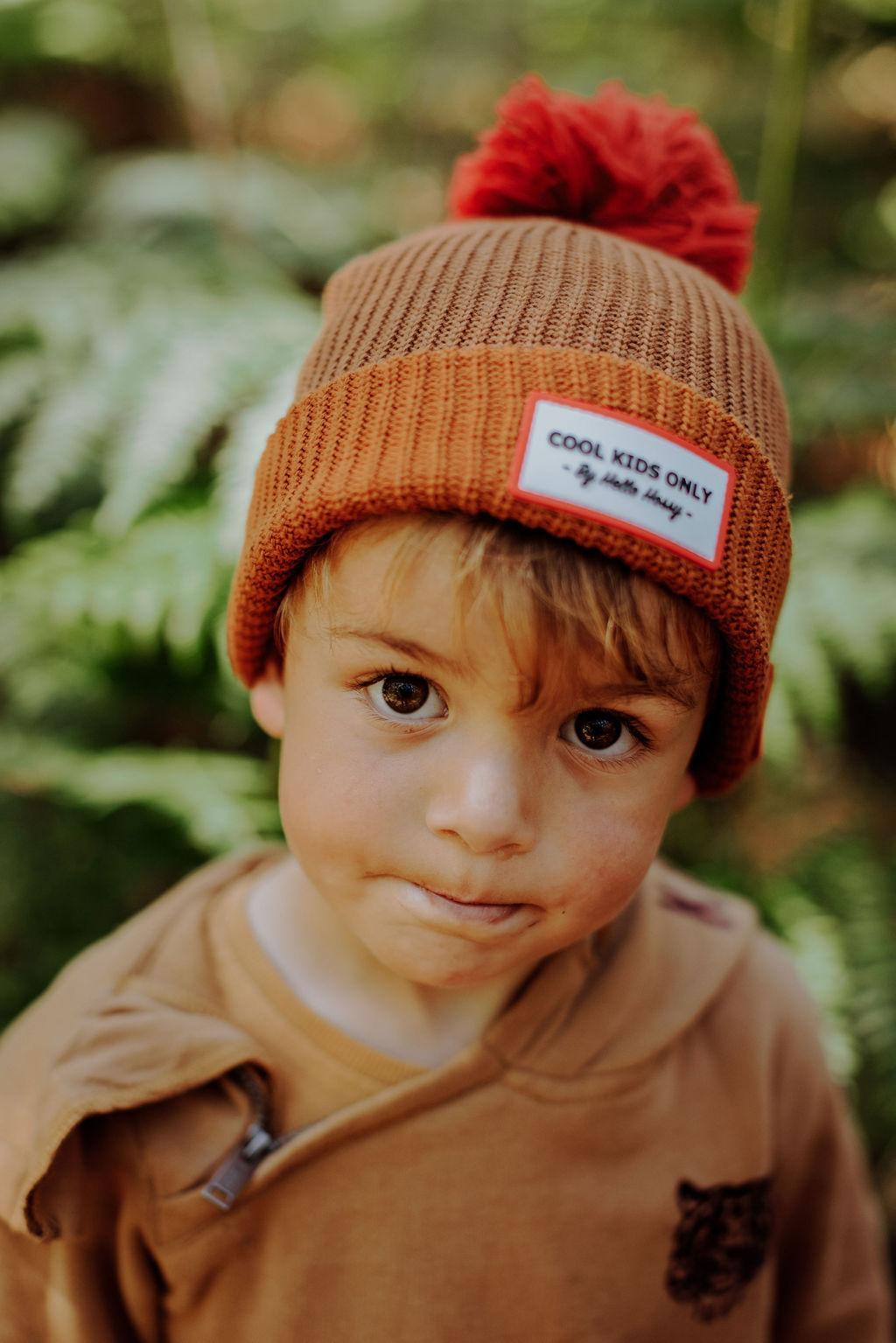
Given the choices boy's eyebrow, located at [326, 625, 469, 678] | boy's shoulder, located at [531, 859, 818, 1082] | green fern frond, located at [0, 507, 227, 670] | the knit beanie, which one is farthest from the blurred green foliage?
boy's eyebrow, located at [326, 625, 469, 678]

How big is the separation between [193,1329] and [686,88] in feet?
10.6

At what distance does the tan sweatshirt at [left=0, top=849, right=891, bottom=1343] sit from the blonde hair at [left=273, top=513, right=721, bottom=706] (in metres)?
0.46

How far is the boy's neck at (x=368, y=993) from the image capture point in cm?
121

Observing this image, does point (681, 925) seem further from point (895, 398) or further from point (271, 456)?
point (895, 398)

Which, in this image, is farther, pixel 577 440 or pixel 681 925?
pixel 681 925

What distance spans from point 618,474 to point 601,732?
0.81ft

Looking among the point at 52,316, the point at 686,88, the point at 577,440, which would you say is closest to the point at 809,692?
the point at 577,440

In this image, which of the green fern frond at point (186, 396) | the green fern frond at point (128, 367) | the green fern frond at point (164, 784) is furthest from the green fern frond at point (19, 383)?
the green fern frond at point (164, 784)

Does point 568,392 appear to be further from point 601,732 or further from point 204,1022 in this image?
point 204,1022

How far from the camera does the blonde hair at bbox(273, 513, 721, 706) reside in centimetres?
93

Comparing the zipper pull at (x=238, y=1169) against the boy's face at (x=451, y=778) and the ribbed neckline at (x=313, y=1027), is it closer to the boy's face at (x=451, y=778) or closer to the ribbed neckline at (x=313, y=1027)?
the ribbed neckline at (x=313, y=1027)

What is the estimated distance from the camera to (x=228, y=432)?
7.41 ft

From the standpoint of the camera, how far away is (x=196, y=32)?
117 inches

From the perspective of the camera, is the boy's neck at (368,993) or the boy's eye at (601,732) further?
the boy's neck at (368,993)
